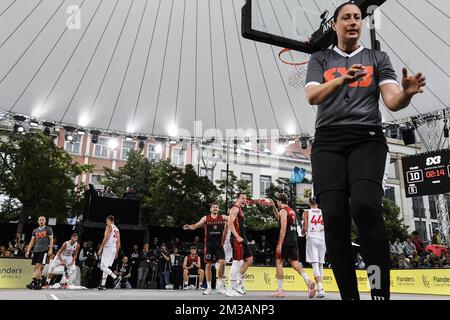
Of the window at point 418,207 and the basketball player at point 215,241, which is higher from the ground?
the window at point 418,207

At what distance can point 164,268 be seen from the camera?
17.9 metres

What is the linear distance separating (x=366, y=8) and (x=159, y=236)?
19.3 meters

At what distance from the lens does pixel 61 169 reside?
2562 cm

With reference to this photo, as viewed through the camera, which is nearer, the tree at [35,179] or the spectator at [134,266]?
the spectator at [134,266]

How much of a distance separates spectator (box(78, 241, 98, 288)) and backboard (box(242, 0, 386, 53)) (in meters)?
12.3

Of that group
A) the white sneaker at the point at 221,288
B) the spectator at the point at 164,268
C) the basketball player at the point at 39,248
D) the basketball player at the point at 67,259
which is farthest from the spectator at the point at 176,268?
the white sneaker at the point at 221,288

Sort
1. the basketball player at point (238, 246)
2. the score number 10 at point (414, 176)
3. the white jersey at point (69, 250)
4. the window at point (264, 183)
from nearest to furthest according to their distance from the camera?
1. the basketball player at point (238, 246)
2. the white jersey at point (69, 250)
3. the score number 10 at point (414, 176)
4. the window at point (264, 183)

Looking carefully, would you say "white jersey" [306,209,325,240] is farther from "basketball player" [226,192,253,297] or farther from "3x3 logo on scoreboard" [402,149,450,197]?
"3x3 logo on scoreboard" [402,149,450,197]

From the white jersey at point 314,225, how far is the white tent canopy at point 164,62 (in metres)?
9.08

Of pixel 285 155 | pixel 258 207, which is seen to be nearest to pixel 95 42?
pixel 258 207

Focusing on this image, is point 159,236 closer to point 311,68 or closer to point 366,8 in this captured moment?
point 366,8

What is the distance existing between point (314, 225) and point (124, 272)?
10009 mm

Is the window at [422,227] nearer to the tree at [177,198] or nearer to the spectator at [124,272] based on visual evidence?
the tree at [177,198]

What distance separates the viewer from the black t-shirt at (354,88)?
2512 millimetres
